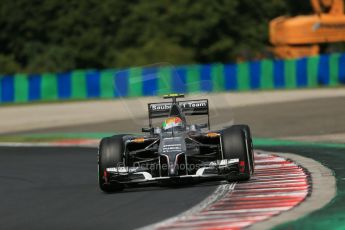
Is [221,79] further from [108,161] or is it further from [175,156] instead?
[175,156]

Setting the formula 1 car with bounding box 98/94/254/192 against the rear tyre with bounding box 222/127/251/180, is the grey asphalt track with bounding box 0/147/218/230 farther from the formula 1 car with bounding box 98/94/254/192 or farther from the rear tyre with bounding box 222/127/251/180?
the rear tyre with bounding box 222/127/251/180

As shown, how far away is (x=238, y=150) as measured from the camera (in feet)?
39.7

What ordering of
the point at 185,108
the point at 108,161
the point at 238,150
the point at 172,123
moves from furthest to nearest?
the point at 185,108 → the point at 172,123 → the point at 108,161 → the point at 238,150

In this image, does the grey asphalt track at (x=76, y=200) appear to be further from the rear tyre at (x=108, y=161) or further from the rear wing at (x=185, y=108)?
the rear wing at (x=185, y=108)

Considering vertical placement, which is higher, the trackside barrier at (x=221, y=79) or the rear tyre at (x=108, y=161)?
the trackside barrier at (x=221, y=79)

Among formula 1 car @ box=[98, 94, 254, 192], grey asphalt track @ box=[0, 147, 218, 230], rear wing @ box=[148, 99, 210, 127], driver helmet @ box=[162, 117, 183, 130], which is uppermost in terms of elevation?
rear wing @ box=[148, 99, 210, 127]

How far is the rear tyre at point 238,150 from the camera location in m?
12.1

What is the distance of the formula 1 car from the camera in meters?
12.0

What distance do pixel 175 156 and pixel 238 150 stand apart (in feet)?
2.72

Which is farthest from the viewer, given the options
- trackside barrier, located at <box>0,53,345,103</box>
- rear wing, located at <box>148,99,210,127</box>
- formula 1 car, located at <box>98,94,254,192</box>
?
A: trackside barrier, located at <box>0,53,345,103</box>

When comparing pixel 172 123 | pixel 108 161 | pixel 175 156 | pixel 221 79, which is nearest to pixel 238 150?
pixel 175 156

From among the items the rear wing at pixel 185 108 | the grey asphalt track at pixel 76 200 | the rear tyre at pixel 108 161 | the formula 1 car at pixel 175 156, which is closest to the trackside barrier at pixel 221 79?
the grey asphalt track at pixel 76 200

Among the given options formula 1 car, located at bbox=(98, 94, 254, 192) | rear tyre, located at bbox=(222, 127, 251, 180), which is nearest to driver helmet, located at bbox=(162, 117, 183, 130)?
formula 1 car, located at bbox=(98, 94, 254, 192)

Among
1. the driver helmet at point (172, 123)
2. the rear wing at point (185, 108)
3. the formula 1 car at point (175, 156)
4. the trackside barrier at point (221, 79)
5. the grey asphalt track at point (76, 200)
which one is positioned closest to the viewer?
the grey asphalt track at point (76, 200)
